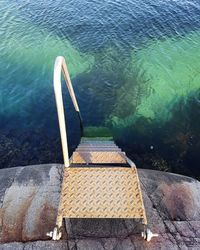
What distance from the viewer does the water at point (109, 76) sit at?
1652 centimetres

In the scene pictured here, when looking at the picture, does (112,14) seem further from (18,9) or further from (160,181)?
(160,181)

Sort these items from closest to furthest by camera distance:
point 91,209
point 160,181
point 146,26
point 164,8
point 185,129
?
point 91,209, point 160,181, point 185,129, point 146,26, point 164,8

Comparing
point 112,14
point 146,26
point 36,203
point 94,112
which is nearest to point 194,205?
point 36,203

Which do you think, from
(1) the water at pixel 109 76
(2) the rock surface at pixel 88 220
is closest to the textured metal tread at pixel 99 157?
(2) the rock surface at pixel 88 220

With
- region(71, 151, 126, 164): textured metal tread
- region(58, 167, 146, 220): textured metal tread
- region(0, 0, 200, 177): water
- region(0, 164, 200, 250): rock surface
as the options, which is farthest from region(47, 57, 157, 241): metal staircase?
region(0, 0, 200, 177): water

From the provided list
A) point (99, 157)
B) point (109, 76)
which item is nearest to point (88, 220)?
point (99, 157)

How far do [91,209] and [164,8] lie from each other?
74.8ft

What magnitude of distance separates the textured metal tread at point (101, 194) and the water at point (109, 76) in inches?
207

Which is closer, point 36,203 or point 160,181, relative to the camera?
point 36,203

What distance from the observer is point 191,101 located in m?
18.7

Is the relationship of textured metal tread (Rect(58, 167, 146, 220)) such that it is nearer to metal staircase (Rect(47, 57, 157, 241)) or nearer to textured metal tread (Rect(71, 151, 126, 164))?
metal staircase (Rect(47, 57, 157, 241))

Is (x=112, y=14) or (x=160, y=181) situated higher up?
(x=112, y=14)

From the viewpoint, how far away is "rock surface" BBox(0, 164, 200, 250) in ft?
32.5

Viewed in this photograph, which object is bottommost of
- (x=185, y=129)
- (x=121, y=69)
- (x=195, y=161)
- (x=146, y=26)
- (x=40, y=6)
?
(x=195, y=161)
